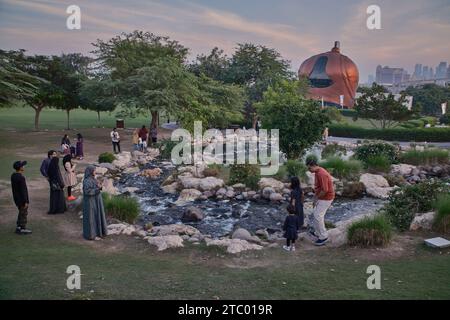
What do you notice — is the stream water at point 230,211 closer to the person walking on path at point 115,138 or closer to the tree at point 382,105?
the person walking on path at point 115,138

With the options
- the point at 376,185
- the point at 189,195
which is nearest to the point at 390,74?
the point at 376,185

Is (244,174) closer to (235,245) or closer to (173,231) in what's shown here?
(173,231)

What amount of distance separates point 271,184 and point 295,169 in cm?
133

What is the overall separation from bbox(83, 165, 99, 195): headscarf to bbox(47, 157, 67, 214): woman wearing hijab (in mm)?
2027

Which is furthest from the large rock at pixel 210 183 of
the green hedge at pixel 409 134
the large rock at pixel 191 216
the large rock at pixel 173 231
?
the green hedge at pixel 409 134

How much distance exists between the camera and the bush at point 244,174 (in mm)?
13977

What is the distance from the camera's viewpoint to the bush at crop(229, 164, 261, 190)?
14.0m

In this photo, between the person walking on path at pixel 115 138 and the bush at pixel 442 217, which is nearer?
the bush at pixel 442 217

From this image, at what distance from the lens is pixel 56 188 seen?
9.88 m

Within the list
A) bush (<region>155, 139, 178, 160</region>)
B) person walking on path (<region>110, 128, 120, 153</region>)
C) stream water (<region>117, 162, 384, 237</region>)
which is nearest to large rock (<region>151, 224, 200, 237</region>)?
stream water (<region>117, 162, 384, 237</region>)

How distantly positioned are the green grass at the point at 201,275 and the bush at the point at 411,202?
159cm

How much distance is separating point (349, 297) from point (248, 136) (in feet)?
74.5
